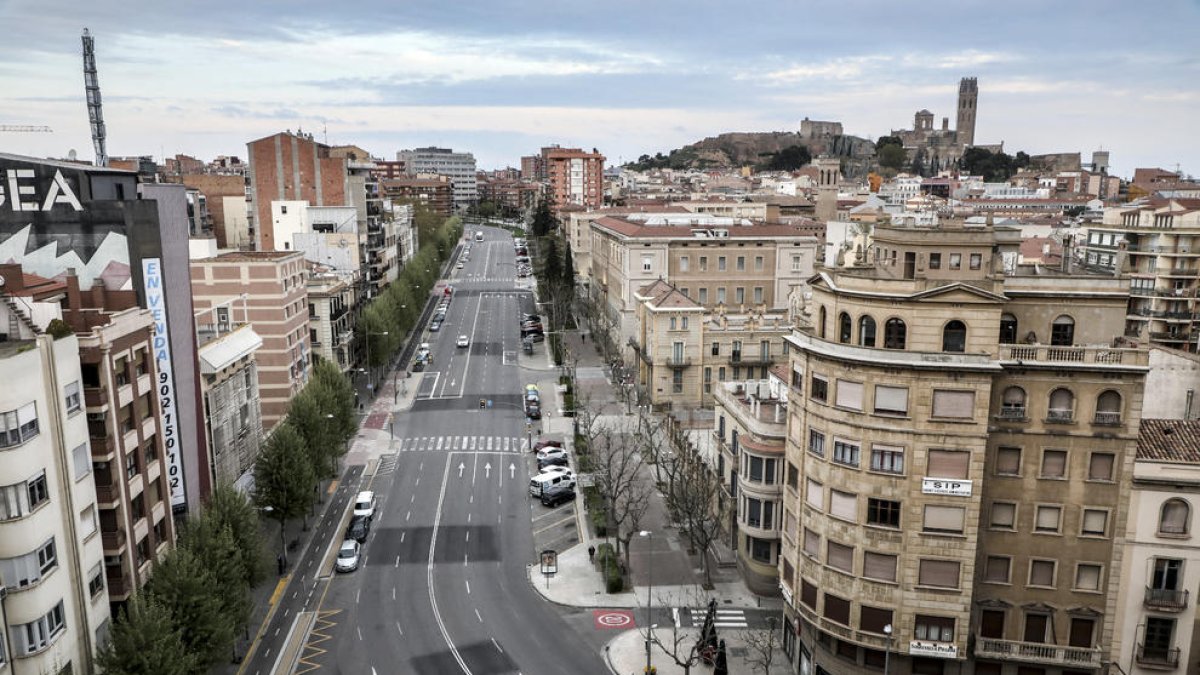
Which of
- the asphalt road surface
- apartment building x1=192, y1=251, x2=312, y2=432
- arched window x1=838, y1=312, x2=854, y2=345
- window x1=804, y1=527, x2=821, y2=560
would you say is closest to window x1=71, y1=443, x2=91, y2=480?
the asphalt road surface

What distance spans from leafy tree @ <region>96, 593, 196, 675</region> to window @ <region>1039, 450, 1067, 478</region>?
40701 mm

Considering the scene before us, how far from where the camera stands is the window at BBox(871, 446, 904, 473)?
4112 cm

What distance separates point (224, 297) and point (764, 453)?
53500mm

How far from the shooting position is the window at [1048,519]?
135 ft

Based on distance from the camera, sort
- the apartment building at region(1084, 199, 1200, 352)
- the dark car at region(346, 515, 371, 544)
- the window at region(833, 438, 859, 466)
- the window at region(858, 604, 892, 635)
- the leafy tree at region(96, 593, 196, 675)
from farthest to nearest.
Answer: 1. the apartment building at region(1084, 199, 1200, 352)
2. the dark car at region(346, 515, 371, 544)
3. the window at region(858, 604, 892, 635)
4. the window at region(833, 438, 859, 466)
5. the leafy tree at region(96, 593, 196, 675)

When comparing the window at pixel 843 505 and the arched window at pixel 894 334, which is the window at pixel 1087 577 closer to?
the window at pixel 843 505

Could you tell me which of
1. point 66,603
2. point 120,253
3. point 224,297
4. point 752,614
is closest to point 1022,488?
point 752,614

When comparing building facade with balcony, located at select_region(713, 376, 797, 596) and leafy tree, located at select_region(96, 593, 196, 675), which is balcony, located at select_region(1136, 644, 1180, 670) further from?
leafy tree, located at select_region(96, 593, 196, 675)

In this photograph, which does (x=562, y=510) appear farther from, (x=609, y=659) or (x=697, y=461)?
(x=609, y=659)

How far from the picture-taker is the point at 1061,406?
40531mm

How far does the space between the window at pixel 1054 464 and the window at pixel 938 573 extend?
6.18 meters

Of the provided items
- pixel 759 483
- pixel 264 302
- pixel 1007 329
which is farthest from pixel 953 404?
pixel 264 302

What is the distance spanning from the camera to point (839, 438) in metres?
42.3

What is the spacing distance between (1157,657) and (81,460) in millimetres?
51582
